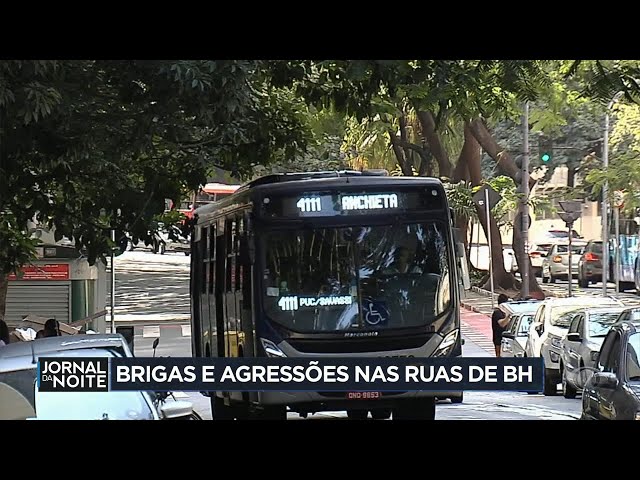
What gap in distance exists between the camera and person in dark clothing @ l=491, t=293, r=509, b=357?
10.2 meters

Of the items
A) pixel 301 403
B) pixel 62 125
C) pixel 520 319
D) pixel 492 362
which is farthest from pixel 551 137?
pixel 62 125

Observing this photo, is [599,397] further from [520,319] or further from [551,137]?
[551,137]

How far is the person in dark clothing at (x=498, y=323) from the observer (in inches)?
400

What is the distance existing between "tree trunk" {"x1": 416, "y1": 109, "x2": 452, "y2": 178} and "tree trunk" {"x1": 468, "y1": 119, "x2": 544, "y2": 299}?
309 millimetres

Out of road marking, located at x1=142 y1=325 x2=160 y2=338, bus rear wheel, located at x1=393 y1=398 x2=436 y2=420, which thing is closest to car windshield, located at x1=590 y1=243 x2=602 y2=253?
bus rear wheel, located at x1=393 y1=398 x2=436 y2=420

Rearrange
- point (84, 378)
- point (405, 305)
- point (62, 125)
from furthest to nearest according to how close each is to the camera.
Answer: point (62, 125) < point (405, 305) < point (84, 378)

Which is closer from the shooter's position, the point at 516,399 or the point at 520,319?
the point at 516,399

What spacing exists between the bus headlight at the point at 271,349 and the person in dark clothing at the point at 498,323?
159 centimetres

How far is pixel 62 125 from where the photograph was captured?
37.0ft

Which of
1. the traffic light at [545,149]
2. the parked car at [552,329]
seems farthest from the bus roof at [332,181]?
the parked car at [552,329]

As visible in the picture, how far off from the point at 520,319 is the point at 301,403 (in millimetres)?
2004

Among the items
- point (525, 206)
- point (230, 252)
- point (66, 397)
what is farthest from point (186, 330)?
point (525, 206)
